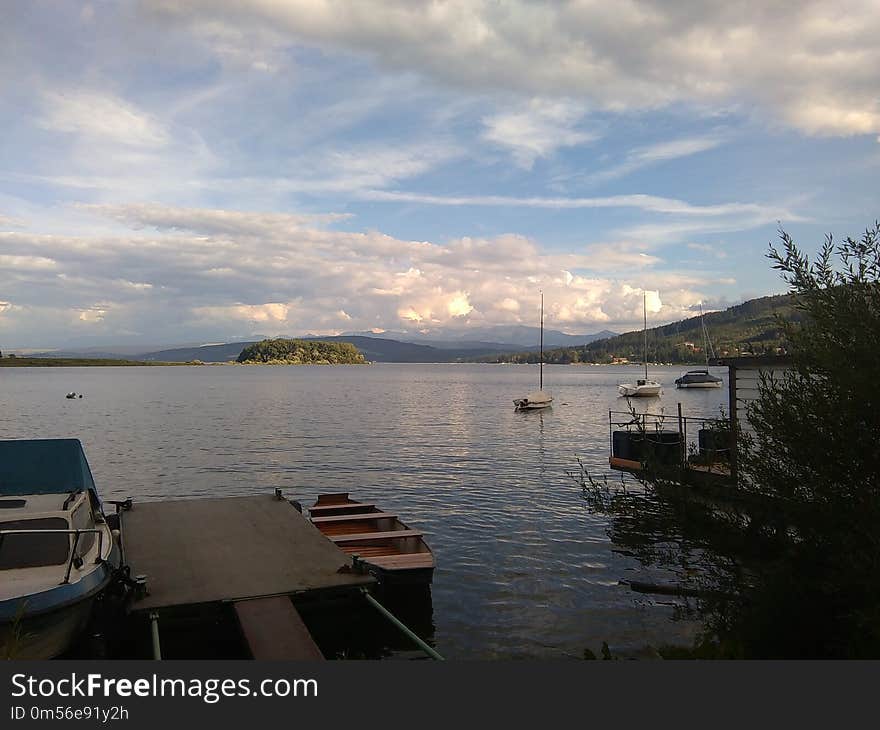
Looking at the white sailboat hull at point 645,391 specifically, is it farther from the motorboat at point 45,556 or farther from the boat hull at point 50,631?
the boat hull at point 50,631

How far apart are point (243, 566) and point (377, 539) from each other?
394cm

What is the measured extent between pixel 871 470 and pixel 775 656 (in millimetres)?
2334

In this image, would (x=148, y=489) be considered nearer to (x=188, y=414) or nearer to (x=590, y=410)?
(x=188, y=414)

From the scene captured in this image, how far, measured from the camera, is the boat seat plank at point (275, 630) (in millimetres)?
9234

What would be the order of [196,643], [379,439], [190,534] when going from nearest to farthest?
[196,643] → [190,534] → [379,439]

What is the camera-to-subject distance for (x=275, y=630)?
9.98m

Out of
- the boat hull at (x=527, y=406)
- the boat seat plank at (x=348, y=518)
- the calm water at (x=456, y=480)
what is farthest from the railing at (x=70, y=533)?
the boat hull at (x=527, y=406)

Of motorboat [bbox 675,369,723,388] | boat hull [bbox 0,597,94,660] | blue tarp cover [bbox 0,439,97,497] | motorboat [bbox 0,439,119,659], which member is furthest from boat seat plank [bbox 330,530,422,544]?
motorboat [bbox 675,369,723,388]

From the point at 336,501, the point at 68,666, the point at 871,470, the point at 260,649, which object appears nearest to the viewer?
the point at 68,666

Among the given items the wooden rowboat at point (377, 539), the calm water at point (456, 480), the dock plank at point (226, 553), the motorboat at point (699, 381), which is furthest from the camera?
the motorboat at point (699, 381)

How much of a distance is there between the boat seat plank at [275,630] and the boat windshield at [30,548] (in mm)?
3133

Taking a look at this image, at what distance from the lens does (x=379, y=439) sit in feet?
165

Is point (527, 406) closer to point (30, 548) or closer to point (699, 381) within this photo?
point (699, 381)

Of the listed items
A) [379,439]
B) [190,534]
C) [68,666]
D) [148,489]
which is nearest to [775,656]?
[68,666]
